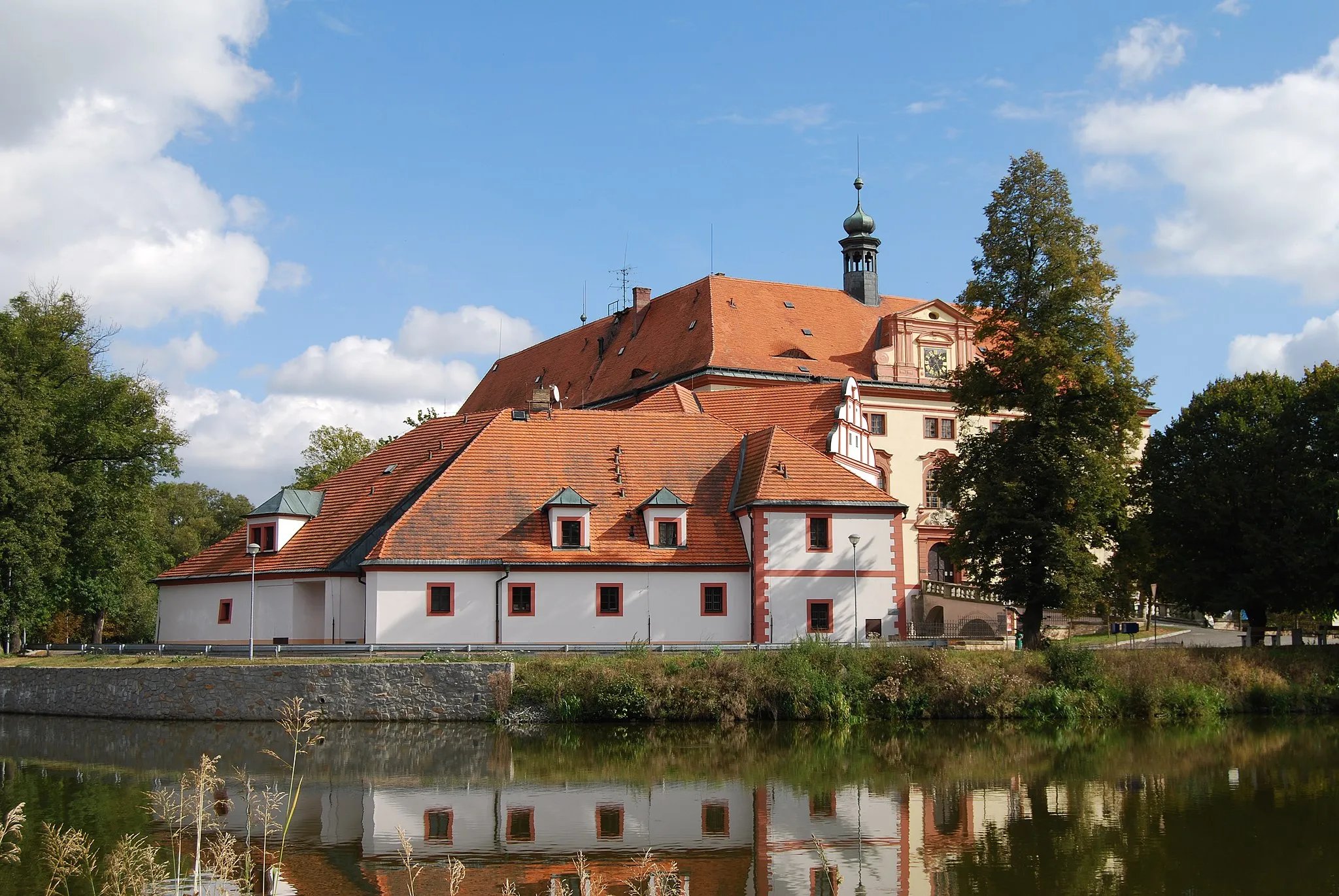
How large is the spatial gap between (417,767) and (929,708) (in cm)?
1358

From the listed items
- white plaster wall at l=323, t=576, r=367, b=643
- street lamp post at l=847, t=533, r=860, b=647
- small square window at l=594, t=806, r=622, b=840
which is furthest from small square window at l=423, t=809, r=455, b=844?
street lamp post at l=847, t=533, r=860, b=647

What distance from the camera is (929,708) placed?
107 ft

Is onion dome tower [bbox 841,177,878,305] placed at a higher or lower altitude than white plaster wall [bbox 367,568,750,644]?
higher

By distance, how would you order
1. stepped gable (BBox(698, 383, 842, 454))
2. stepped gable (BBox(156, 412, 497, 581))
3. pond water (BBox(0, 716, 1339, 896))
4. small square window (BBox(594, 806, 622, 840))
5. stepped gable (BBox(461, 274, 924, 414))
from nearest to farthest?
1. pond water (BBox(0, 716, 1339, 896))
2. small square window (BBox(594, 806, 622, 840))
3. stepped gable (BBox(156, 412, 497, 581))
4. stepped gable (BBox(698, 383, 842, 454))
5. stepped gable (BBox(461, 274, 924, 414))

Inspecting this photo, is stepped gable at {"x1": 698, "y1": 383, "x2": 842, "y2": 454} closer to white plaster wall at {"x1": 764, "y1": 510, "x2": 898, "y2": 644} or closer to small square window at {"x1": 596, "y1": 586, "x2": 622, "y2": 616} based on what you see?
white plaster wall at {"x1": 764, "y1": 510, "x2": 898, "y2": 644}

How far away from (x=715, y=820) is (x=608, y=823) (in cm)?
158

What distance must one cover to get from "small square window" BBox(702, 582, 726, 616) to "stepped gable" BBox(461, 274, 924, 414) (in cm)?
1761

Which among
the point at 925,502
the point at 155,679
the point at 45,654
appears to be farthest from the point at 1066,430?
the point at 45,654

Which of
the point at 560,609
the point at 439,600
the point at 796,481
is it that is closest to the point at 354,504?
the point at 439,600

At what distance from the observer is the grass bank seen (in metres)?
31.7

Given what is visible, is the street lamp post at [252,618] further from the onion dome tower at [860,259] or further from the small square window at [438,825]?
the onion dome tower at [860,259]

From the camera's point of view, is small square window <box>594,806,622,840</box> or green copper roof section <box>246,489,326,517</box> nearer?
small square window <box>594,806,622,840</box>

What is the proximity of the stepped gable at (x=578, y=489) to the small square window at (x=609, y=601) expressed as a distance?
81cm

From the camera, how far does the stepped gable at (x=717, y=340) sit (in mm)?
55719
